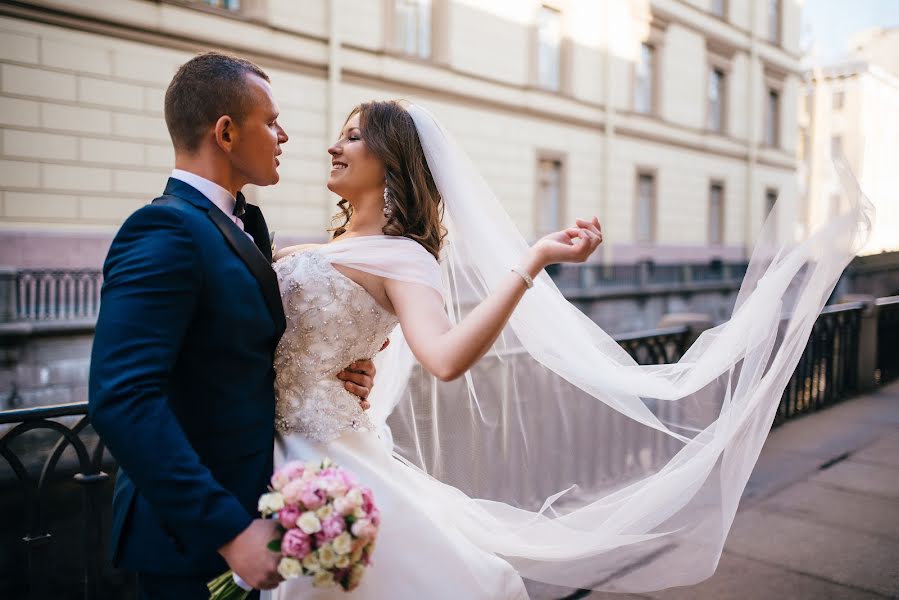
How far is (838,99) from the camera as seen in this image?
44875 millimetres

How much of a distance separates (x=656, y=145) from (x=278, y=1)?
14.1 meters

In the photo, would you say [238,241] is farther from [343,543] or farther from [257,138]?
[343,543]

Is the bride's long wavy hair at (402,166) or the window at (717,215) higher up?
the window at (717,215)

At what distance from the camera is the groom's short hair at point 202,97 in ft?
5.64

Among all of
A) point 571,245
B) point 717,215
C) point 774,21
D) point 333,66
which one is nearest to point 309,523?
point 571,245

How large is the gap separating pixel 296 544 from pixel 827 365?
25.6 ft

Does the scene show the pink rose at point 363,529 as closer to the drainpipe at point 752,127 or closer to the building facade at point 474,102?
the building facade at point 474,102

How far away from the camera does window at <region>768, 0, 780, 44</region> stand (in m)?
29.0

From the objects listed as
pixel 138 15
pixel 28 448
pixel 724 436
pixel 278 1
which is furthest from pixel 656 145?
pixel 724 436

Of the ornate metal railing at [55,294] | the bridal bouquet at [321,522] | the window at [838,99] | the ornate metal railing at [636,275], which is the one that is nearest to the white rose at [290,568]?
the bridal bouquet at [321,522]

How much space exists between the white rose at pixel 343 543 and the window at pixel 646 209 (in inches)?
933

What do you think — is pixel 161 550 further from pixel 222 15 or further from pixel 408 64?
pixel 408 64

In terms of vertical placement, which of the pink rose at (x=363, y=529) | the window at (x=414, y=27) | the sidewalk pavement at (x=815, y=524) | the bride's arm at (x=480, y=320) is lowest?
the sidewalk pavement at (x=815, y=524)

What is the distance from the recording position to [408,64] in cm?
1648
